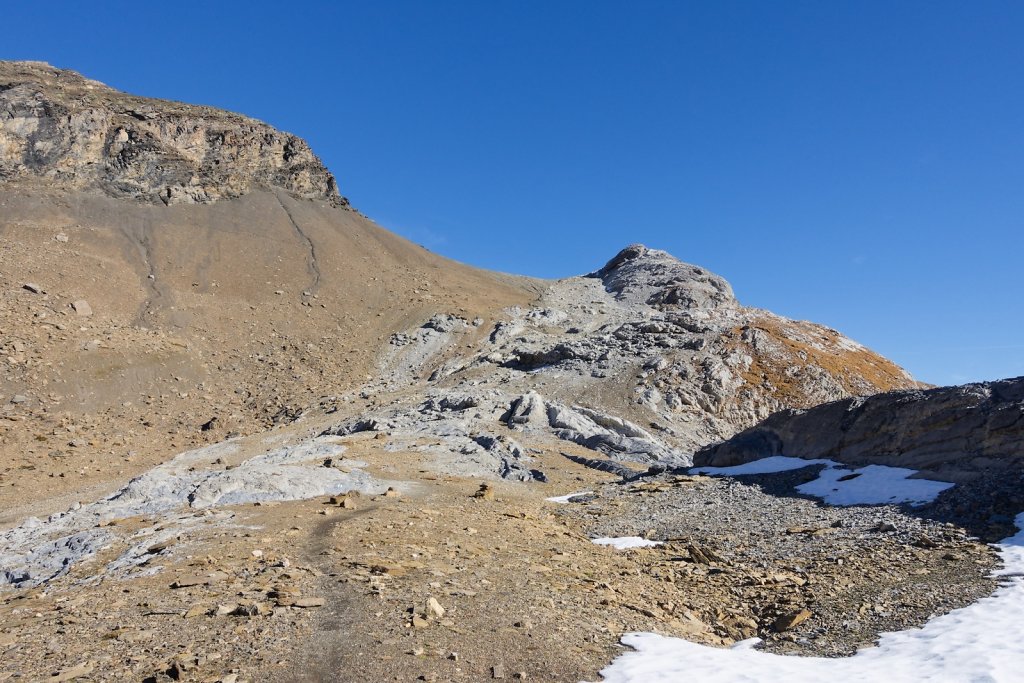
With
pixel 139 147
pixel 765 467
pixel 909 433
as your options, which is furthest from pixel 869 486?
pixel 139 147

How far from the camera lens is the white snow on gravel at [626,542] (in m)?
15.1

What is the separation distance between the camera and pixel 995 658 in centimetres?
840

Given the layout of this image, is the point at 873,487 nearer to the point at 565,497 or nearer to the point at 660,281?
the point at 565,497

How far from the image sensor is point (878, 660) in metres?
8.70

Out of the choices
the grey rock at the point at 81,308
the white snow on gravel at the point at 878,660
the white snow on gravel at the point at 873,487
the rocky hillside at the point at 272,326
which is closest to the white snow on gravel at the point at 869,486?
the white snow on gravel at the point at 873,487

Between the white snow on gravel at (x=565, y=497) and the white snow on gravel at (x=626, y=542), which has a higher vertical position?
the white snow on gravel at (x=565, y=497)

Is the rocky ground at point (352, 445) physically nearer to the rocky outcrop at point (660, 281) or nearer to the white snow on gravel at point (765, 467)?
the rocky outcrop at point (660, 281)

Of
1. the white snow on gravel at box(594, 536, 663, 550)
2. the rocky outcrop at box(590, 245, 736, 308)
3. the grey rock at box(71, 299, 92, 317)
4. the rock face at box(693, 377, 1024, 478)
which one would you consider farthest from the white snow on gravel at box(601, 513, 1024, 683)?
the rocky outcrop at box(590, 245, 736, 308)

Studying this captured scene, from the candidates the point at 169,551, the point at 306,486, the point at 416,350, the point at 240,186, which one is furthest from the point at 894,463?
the point at 240,186

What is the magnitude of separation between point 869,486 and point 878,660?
10918 mm

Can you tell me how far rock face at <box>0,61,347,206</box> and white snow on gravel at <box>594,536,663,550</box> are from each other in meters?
59.7

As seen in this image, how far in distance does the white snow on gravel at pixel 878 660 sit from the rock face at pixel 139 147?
65.1 m

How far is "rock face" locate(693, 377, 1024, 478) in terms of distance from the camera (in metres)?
18.1

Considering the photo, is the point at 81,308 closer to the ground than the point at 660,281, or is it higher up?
closer to the ground
